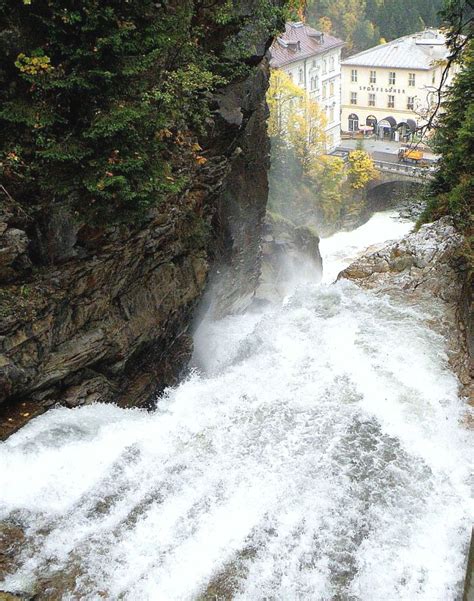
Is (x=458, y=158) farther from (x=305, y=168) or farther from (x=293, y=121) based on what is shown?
(x=305, y=168)

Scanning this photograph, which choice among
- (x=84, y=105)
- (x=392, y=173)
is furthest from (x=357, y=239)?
(x=84, y=105)

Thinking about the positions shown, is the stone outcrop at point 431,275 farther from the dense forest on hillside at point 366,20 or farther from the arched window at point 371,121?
the dense forest on hillside at point 366,20

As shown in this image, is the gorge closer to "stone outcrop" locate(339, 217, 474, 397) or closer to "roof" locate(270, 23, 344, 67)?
"stone outcrop" locate(339, 217, 474, 397)

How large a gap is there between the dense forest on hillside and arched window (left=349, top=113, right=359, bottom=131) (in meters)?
19.0

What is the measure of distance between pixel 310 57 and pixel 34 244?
4835cm

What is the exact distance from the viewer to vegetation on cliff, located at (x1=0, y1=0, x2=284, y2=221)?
393 inches

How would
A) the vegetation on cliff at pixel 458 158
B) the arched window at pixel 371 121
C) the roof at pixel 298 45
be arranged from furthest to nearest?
the arched window at pixel 371 121, the roof at pixel 298 45, the vegetation on cliff at pixel 458 158

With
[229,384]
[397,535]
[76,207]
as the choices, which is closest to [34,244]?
[76,207]

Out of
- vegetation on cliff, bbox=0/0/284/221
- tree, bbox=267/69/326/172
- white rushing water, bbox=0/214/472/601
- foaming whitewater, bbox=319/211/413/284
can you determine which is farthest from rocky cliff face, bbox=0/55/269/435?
foaming whitewater, bbox=319/211/413/284

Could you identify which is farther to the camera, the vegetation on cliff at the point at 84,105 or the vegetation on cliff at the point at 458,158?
the vegetation on cliff at the point at 458,158

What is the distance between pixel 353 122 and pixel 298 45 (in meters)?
16.2

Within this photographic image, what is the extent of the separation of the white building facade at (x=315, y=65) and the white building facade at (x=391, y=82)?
9.72 feet

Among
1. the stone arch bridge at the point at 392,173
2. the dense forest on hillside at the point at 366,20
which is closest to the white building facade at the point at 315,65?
the stone arch bridge at the point at 392,173

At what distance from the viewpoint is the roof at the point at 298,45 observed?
4853cm
